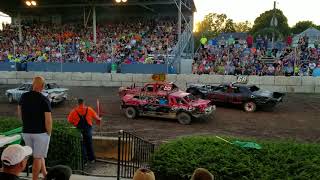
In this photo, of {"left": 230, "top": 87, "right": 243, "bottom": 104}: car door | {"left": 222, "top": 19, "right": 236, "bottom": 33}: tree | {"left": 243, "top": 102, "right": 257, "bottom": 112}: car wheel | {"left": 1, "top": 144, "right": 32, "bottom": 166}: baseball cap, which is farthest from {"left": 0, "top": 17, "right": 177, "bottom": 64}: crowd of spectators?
{"left": 222, "top": 19, "right": 236, "bottom": 33}: tree

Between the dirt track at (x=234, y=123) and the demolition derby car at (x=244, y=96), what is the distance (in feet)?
1.37

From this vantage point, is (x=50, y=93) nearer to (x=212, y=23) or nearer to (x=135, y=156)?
(x=135, y=156)

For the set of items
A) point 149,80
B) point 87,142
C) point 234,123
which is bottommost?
point 234,123

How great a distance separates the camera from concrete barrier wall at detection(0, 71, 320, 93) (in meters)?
24.5

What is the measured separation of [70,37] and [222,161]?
3145cm

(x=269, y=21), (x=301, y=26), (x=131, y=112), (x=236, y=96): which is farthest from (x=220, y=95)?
(x=301, y=26)

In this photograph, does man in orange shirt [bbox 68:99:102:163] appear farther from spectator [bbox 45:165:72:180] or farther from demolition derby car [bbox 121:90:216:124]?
demolition derby car [bbox 121:90:216:124]

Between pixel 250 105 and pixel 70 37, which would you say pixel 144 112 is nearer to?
pixel 250 105

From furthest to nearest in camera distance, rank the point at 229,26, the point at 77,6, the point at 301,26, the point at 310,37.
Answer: the point at 229,26 < the point at 301,26 < the point at 310,37 < the point at 77,6

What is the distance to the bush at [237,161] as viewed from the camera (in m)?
5.67

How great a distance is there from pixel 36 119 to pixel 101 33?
30520 millimetres

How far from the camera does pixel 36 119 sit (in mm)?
6168

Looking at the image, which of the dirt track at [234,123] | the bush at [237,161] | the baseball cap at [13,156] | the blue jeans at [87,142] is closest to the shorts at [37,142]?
the bush at [237,161]

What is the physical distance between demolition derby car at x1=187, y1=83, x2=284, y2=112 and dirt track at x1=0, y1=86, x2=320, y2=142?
0.42m
